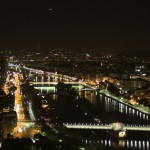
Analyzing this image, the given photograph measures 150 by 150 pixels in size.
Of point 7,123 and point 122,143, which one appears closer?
point 122,143

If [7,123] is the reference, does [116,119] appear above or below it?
below

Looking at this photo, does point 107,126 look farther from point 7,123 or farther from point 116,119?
point 7,123

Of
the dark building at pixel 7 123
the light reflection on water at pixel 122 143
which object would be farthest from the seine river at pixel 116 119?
the dark building at pixel 7 123

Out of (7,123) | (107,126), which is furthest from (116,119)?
(7,123)

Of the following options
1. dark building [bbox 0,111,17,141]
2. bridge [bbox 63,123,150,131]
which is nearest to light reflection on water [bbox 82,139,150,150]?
bridge [bbox 63,123,150,131]

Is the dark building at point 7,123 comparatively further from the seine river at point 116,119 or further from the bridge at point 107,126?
the seine river at point 116,119

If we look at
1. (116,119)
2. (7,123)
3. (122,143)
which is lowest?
(122,143)

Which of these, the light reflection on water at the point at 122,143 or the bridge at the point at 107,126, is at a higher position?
the bridge at the point at 107,126

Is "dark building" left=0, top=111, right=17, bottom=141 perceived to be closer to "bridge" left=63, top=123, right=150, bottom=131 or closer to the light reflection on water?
"bridge" left=63, top=123, right=150, bottom=131

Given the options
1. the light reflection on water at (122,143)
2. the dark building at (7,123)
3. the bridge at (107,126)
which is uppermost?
the dark building at (7,123)

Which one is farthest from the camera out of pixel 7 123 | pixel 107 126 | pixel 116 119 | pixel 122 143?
pixel 116 119

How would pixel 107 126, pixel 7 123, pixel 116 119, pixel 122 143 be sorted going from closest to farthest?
pixel 122 143
pixel 7 123
pixel 107 126
pixel 116 119

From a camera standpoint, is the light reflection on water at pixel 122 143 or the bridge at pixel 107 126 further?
the bridge at pixel 107 126
